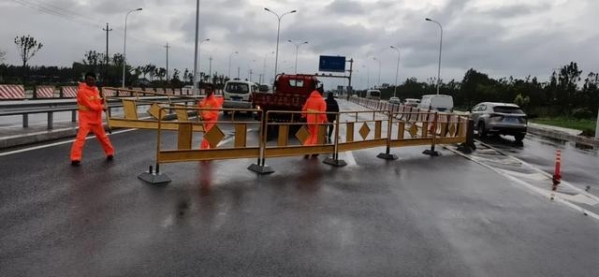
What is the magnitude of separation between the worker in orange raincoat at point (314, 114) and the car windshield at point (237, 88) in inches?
569

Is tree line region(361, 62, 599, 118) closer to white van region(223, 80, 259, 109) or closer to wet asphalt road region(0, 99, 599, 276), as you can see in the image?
white van region(223, 80, 259, 109)

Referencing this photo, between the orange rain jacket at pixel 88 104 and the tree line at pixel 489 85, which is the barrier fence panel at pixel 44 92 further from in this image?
the orange rain jacket at pixel 88 104

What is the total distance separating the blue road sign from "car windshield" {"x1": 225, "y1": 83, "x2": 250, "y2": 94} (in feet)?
118

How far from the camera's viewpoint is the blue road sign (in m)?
61.1

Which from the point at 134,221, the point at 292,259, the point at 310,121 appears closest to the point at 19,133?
the point at 310,121

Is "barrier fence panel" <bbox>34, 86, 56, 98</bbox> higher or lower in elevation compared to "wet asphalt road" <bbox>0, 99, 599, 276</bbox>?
higher

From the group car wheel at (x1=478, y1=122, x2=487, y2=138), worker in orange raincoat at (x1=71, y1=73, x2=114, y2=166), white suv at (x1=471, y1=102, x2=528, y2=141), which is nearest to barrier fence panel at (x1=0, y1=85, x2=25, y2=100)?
worker in orange raincoat at (x1=71, y1=73, x2=114, y2=166)

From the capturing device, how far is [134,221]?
559cm

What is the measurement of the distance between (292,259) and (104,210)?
2.65 meters

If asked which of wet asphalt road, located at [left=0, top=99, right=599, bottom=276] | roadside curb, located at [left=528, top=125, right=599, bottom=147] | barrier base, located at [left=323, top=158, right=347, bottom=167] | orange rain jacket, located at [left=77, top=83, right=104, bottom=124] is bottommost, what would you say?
wet asphalt road, located at [left=0, top=99, right=599, bottom=276]

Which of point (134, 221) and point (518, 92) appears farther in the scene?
point (518, 92)

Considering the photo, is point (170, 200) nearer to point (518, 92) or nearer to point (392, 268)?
point (392, 268)

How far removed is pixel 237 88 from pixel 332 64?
36567 mm

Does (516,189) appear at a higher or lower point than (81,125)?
lower
